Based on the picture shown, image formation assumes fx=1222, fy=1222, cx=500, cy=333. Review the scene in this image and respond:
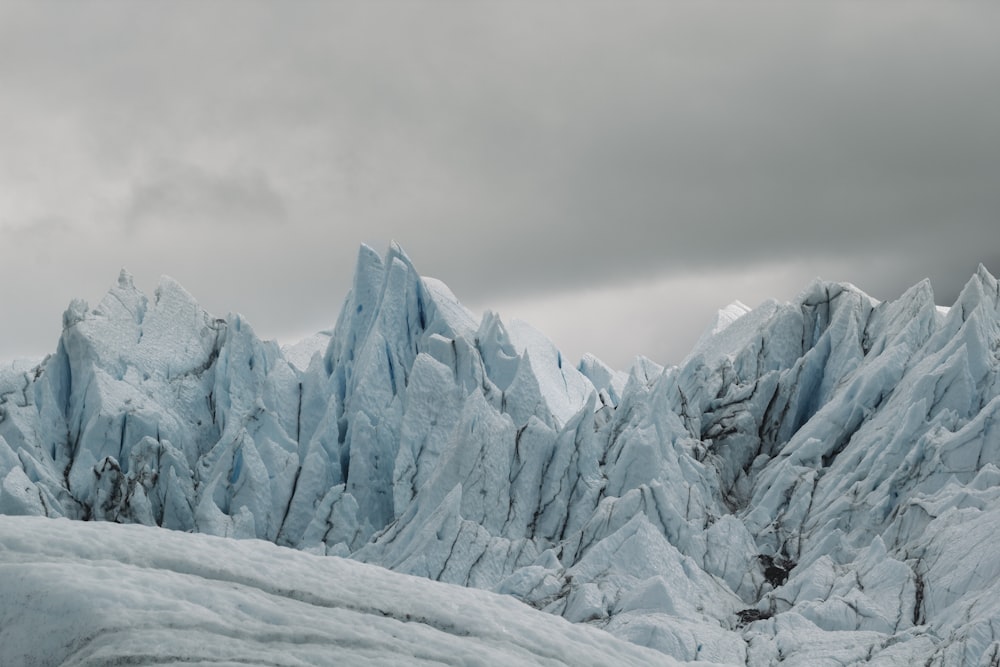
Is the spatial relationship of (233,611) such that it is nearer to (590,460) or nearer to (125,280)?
(590,460)

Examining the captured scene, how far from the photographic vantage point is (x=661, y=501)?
3584 cm

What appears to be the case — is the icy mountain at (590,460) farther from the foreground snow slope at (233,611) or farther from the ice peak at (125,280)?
the foreground snow slope at (233,611)

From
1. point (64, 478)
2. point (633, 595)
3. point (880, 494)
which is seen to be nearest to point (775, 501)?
point (880, 494)

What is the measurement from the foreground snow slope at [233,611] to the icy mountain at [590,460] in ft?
42.1

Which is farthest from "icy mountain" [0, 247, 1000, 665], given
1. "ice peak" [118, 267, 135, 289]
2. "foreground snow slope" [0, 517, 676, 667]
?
"foreground snow slope" [0, 517, 676, 667]

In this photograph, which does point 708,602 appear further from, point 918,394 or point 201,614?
point 201,614

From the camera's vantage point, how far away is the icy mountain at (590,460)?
3027 centimetres

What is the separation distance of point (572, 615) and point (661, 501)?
21.7 feet

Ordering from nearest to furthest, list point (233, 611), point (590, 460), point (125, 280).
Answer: point (233, 611) → point (590, 460) → point (125, 280)

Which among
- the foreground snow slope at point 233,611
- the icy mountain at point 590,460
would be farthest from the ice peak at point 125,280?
the foreground snow slope at point 233,611

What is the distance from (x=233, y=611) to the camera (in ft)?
43.6

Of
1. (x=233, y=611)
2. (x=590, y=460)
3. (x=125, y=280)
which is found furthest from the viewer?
(x=125, y=280)

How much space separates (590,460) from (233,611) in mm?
27409

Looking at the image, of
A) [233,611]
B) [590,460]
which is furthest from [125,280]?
[233,611]
